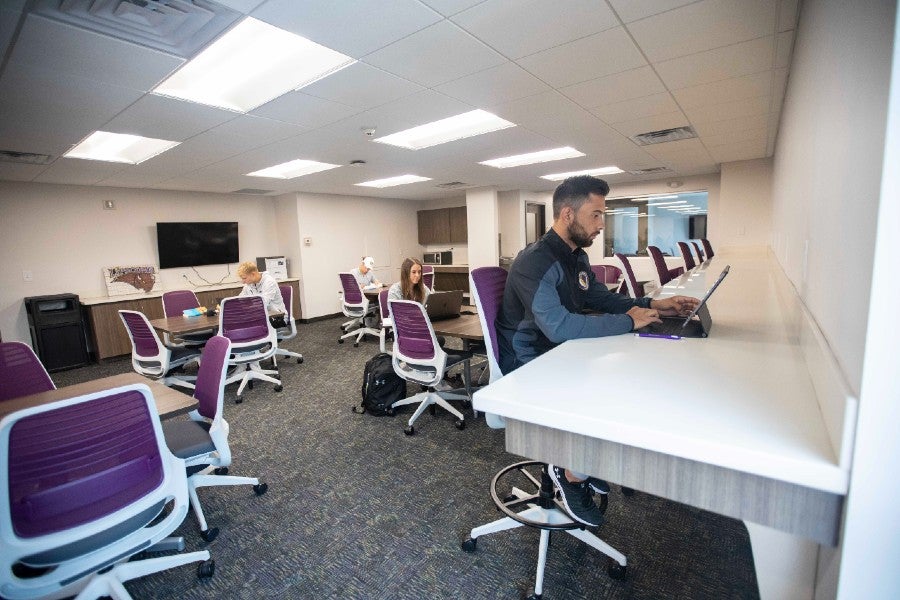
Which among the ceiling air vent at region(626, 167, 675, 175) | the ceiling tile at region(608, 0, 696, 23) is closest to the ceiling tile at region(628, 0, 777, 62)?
the ceiling tile at region(608, 0, 696, 23)

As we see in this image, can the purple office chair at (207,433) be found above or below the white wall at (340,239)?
below

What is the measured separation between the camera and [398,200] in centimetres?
991

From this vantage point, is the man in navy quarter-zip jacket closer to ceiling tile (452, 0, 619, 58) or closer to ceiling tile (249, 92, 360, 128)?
ceiling tile (452, 0, 619, 58)

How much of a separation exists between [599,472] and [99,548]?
1672mm

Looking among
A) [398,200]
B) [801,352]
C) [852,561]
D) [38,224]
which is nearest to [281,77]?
[801,352]

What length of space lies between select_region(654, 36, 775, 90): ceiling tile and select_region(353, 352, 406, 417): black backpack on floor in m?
2.98

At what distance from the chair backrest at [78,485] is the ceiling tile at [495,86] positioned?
2.48m

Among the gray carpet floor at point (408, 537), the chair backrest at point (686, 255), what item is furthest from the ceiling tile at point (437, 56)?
the chair backrest at point (686, 255)

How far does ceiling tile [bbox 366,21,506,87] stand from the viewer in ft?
6.81

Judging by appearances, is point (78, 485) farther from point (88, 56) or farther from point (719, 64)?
point (719, 64)

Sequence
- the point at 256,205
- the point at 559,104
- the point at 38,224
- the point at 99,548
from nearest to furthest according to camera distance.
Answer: the point at 99,548 < the point at 559,104 < the point at 38,224 < the point at 256,205

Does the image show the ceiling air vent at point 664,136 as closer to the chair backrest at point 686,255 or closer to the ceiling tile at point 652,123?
the ceiling tile at point 652,123

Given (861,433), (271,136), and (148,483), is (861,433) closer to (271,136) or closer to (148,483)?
(148,483)

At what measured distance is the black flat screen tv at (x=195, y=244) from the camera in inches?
259
